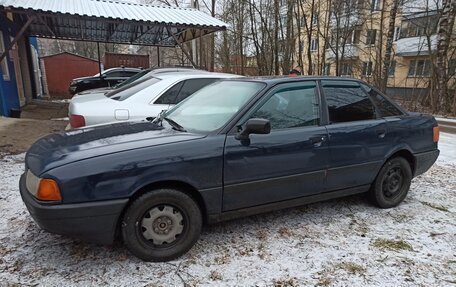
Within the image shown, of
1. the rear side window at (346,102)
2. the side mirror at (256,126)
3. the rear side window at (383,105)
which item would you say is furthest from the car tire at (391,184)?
the side mirror at (256,126)

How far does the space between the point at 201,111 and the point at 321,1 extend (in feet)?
63.6

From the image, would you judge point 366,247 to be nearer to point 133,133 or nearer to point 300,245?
point 300,245

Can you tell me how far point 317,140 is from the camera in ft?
10.8

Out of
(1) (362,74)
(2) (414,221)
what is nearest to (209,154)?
(2) (414,221)

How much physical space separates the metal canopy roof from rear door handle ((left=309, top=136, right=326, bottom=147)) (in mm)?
A: 7371

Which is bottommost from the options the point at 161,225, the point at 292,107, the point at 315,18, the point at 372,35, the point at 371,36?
the point at 161,225

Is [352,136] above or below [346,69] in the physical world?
below

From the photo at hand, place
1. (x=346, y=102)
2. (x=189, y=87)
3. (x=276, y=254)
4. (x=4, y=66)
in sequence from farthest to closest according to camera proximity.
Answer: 1. (x=4, y=66)
2. (x=189, y=87)
3. (x=346, y=102)
4. (x=276, y=254)

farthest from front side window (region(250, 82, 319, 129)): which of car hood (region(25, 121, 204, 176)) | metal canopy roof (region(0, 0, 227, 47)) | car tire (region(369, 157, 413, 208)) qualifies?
metal canopy roof (region(0, 0, 227, 47))

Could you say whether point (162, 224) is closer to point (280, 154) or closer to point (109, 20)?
point (280, 154)

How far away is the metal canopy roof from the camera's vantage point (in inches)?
327

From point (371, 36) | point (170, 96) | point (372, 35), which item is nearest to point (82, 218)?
point (170, 96)

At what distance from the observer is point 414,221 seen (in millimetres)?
3682

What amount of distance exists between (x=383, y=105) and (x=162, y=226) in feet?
9.86
